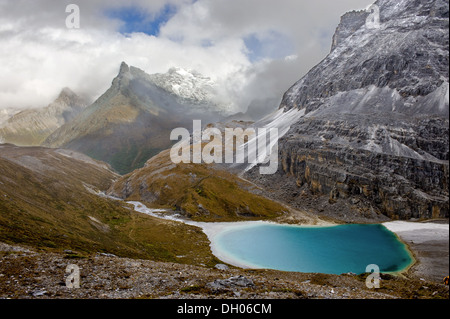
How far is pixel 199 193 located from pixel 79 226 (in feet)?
178

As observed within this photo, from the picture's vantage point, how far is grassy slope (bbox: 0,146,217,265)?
114ft

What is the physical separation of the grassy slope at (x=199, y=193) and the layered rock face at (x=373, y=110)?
44.5 feet

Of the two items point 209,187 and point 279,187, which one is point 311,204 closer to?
point 279,187

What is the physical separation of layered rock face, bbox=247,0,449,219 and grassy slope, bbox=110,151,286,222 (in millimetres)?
13555

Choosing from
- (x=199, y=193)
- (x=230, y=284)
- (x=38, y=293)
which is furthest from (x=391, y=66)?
(x=38, y=293)

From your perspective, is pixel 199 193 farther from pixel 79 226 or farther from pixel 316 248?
pixel 79 226

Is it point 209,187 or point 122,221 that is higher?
point 209,187

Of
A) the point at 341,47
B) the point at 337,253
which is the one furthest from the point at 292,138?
the point at 341,47

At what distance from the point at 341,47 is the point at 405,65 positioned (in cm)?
6618

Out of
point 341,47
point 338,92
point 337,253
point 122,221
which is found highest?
point 341,47

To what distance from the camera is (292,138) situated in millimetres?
122188

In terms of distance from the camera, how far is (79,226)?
161 feet

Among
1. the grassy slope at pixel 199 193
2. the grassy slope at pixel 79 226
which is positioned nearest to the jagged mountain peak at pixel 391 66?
the grassy slope at pixel 199 193

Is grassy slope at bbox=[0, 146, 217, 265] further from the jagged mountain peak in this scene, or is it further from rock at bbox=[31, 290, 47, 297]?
the jagged mountain peak
